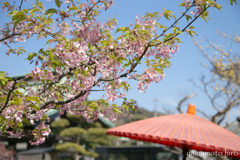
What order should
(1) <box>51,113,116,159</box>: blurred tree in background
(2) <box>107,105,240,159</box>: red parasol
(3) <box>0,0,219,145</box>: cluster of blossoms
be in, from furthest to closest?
1. (1) <box>51,113,116,159</box>: blurred tree in background
2. (2) <box>107,105,240,159</box>: red parasol
3. (3) <box>0,0,219,145</box>: cluster of blossoms

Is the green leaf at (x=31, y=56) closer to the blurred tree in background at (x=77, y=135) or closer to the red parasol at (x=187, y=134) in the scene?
the red parasol at (x=187, y=134)

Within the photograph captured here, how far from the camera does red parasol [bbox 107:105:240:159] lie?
129 inches

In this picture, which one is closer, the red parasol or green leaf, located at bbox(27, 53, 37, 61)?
green leaf, located at bbox(27, 53, 37, 61)

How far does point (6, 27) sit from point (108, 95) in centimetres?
244

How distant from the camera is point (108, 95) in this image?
2354mm

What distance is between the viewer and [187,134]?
3535mm

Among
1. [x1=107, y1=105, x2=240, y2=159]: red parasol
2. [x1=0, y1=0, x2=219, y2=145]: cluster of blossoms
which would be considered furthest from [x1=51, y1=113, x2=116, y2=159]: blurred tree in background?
[x1=0, y1=0, x2=219, y2=145]: cluster of blossoms

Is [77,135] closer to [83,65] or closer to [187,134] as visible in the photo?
[187,134]

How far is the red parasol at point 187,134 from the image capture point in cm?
328

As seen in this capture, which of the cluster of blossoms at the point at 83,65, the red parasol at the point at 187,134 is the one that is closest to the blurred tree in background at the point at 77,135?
the red parasol at the point at 187,134

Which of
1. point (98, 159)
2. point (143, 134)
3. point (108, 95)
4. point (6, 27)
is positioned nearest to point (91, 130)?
point (98, 159)

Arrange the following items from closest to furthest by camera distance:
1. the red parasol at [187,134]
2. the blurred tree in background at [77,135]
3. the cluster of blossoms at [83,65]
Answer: the cluster of blossoms at [83,65]
the red parasol at [187,134]
the blurred tree in background at [77,135]

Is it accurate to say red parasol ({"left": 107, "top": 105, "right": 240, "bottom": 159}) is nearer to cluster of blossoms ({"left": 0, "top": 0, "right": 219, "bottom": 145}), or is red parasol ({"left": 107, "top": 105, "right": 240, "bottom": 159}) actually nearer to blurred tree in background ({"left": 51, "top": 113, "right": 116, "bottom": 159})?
cluster of blossoms ({"left": 0, "top": 0, "right": 219, "bottom": 145})

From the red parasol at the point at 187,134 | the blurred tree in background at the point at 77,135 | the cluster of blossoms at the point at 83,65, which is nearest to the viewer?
the cluster of blossoms at the point at 83,65
